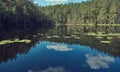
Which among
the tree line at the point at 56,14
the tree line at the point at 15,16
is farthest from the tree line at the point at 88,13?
the tree line at the point at 15,16

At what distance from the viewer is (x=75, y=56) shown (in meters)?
27.2

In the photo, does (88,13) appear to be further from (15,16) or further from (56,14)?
(15,16)

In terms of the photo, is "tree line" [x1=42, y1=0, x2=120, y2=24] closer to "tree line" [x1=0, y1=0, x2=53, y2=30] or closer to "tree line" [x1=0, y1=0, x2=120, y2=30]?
"tree line" [x1=0, y1=0, x2=120, y2=30]

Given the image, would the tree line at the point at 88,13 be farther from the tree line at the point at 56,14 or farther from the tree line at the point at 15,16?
the tree line at the point at 15,16

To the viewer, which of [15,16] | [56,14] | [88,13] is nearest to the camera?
[15,16]

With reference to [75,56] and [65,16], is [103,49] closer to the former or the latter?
[75,56]

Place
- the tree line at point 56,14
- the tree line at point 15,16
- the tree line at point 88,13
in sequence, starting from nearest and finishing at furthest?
the tree line at point 15,16
the tree line at point 56,14
the tree line at point 88,13

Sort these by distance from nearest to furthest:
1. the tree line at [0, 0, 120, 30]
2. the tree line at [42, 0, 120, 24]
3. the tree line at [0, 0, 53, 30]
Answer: the tree line at [0, 0, 53, 30]
the tree line at [0, 0, 120, 30]
the tree line at [42, 0, 120, 24]

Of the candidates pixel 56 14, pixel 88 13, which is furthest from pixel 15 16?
pixel 56 14

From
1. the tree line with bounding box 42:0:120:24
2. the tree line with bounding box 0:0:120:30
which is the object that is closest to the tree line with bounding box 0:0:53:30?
the tree line with bounding box 0:0:120:30

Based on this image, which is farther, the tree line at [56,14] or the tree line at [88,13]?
the tree line at [88,13]

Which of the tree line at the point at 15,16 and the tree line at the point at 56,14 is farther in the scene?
the tree line at the point at 56,14

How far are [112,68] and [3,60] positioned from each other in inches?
450

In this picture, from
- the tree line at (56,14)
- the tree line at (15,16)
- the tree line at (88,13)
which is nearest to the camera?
the tree line at (15,16)
